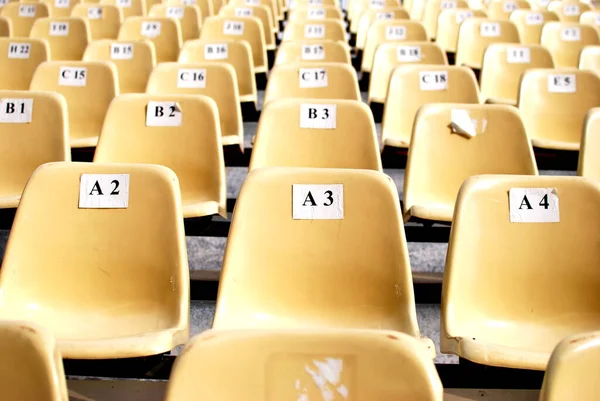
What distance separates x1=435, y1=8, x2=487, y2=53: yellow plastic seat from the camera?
4.17 meters

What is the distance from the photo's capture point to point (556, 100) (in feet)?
8.91

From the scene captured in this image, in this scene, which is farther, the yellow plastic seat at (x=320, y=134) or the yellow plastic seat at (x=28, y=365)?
the yellow plastic seat at (x=320, y=134)

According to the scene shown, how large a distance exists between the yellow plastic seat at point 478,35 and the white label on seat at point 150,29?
165 centimetres

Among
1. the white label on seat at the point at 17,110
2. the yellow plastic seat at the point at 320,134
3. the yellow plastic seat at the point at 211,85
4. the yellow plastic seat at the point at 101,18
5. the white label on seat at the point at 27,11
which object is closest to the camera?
the yellow plastic seat at the point at 320,134

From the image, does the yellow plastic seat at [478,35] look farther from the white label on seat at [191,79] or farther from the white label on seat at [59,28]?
the white label on seat at [59,28]

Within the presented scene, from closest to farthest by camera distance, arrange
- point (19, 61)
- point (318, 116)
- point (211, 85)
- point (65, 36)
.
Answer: point (318, 116)
point (211, 85)
point (19, 61)
point (65, 36)

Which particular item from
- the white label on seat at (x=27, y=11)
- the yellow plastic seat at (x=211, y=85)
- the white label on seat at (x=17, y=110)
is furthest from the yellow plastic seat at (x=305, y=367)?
the white label on seat at (x=27, y=11)

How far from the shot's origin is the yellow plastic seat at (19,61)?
3166 millimetres

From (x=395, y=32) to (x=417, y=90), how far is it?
1.17 m

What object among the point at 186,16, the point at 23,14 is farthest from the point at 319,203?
the point at 23,14

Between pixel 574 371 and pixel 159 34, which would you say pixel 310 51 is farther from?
pixel 574 371

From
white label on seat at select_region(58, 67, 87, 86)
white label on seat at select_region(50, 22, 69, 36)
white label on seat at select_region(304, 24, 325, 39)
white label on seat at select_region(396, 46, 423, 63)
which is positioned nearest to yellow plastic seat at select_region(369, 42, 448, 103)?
white label on seat at select_region(396, 46, 423, 63)

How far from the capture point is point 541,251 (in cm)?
158

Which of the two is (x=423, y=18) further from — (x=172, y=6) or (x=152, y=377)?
(x=152, y=377)
